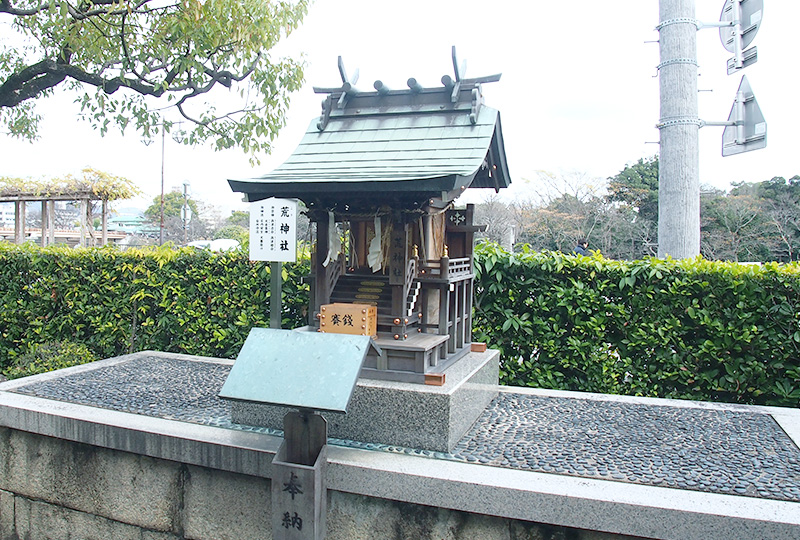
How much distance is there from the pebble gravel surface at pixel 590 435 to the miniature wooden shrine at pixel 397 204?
2.90 ft

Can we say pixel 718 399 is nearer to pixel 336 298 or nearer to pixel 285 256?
pixel 336 298

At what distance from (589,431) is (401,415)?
170 cm

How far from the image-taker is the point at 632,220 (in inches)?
1045

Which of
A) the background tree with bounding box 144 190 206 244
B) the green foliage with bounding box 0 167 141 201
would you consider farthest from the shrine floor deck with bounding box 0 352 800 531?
the background tree with bounding box 144 190 206 244

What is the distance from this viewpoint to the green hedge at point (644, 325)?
5629 millimetres

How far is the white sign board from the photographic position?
471 centimetres

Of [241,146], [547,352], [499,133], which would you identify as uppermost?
[241,146]

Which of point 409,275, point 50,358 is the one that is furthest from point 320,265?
point 50,358

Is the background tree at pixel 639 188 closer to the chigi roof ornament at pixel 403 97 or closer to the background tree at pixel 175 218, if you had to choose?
the chigi roof ornament at pixel 403 97

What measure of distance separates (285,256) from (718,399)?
16.0 ft

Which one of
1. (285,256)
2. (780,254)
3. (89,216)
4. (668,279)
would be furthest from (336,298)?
(780,254)

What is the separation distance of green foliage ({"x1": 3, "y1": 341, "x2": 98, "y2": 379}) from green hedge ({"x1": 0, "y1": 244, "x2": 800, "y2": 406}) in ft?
1.18

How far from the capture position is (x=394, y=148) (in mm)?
5340

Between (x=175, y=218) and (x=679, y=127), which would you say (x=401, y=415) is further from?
(x=175, y=218)
